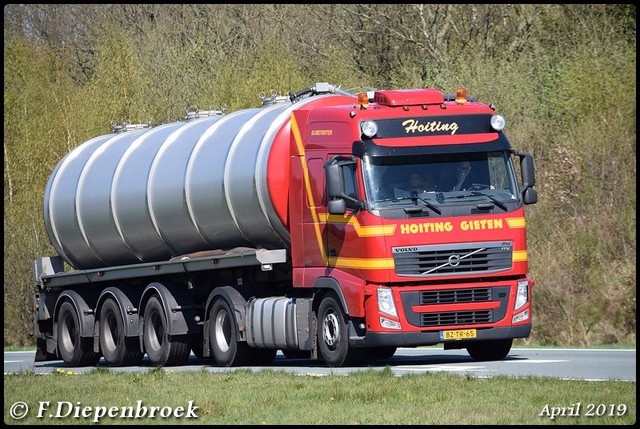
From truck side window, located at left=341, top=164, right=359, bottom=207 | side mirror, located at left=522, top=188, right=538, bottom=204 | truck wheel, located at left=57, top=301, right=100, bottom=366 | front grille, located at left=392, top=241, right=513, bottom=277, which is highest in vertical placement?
truck side window, located at left=341, top=164, right=359, bottom=207

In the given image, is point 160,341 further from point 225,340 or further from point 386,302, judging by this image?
point 386,302

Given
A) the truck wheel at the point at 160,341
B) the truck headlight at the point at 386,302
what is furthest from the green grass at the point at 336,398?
the truck wheel at the point at 160,341

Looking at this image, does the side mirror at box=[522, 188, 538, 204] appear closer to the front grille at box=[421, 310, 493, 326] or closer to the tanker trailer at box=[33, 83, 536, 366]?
the tanker trailer at box=[33, 83, 536, 366]

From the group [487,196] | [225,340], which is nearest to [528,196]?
[487,196]

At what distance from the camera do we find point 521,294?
18828 millimetres

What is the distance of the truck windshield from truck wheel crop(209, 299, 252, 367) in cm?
390

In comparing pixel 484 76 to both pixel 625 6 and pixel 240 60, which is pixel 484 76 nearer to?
pixel 625 6

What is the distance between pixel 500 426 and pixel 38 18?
45138mm

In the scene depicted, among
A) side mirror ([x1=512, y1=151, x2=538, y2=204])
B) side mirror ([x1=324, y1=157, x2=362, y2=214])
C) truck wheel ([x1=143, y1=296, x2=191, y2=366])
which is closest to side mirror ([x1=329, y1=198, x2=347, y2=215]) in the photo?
side mirror ([x1=324, y1=157, x2=362, y2=214])

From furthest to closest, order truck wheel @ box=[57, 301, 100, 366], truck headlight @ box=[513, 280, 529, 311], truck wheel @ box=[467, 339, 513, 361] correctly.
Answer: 1. truck wheel @ box=[57, 301, 100, 366]
2. truck wheel @ box=[467, 339, 513, 361]
3. truck headlight @ box=[513, 280, 529, 311]

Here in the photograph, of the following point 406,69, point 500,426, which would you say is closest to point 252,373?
point 500,426

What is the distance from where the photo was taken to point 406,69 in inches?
1564

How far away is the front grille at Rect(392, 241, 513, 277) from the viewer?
1820 cm

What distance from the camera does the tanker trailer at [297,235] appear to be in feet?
60.1
